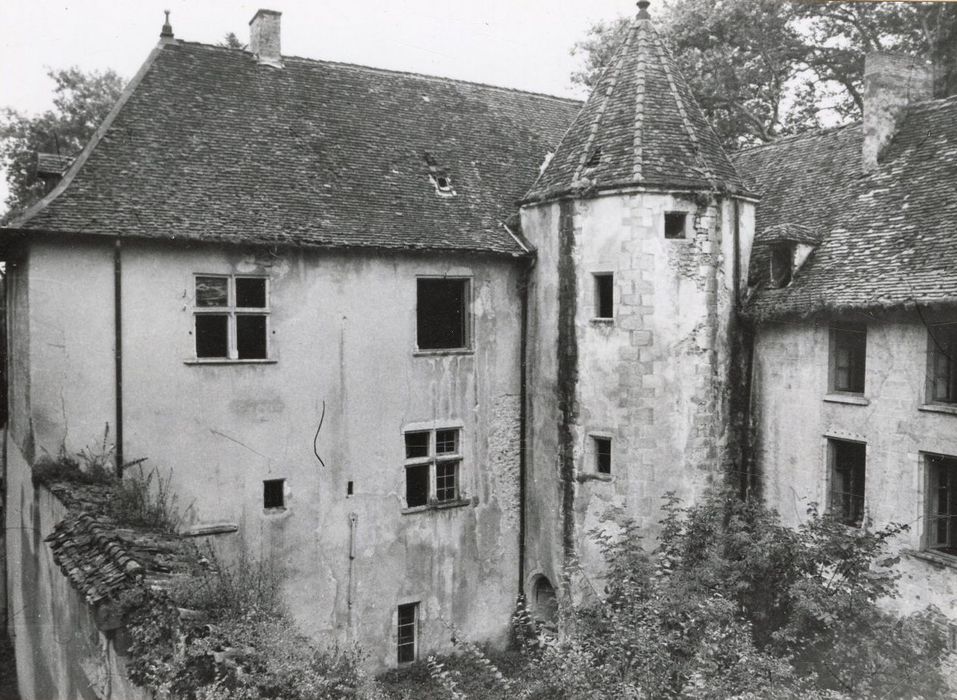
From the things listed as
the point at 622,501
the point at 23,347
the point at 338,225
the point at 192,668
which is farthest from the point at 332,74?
the point at 192,668

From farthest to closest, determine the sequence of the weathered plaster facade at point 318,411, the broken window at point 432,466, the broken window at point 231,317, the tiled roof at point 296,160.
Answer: the broken window at point 432,466, the broken window at point 231,317, the tiled roof at point 296,160, the weathered plaster facade at point 318,411

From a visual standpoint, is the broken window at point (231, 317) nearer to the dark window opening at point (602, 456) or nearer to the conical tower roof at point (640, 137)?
the conical tower roof at point (640, 137)

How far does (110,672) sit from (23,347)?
7.84m

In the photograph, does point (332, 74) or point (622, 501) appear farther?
point (332, 74)

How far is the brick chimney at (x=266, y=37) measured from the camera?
17828 millimetres

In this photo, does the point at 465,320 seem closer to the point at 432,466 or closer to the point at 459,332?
the point at 459,332

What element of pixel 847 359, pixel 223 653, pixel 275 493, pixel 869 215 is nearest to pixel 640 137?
pixel 869 215

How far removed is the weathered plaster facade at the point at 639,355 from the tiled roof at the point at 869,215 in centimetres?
120

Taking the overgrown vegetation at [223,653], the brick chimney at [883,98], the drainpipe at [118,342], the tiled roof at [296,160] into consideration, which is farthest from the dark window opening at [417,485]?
the brick chimney at [883,98]

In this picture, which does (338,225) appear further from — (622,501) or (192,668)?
(192,668)

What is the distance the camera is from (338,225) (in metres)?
15.2

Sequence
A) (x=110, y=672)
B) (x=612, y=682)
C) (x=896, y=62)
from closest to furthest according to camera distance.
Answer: (x=110, y=672) < (x=612, y=682) < (x=896, y=62)

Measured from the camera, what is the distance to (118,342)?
44.3ft

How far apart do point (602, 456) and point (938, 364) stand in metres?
6.27
